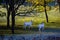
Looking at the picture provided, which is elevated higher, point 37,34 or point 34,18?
point 34,18

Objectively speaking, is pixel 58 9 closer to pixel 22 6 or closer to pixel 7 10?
pixel 22 6

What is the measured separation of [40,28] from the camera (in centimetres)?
696

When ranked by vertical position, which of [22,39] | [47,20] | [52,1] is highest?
[52,1]

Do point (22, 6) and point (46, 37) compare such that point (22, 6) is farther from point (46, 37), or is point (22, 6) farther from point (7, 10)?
point (46, 37)

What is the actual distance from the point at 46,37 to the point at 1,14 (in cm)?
145

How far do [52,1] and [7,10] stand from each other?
1327mm

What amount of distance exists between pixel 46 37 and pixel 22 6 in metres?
1.13

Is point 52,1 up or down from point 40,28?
up

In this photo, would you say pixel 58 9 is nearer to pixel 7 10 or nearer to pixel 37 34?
pixel 37 34

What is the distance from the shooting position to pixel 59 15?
6969 mm

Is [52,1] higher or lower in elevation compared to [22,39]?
higher

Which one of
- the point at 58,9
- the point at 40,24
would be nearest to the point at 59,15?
the point at 58,9

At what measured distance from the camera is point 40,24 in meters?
6.98

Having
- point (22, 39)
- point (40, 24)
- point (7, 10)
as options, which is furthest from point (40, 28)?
point (7, 10)
